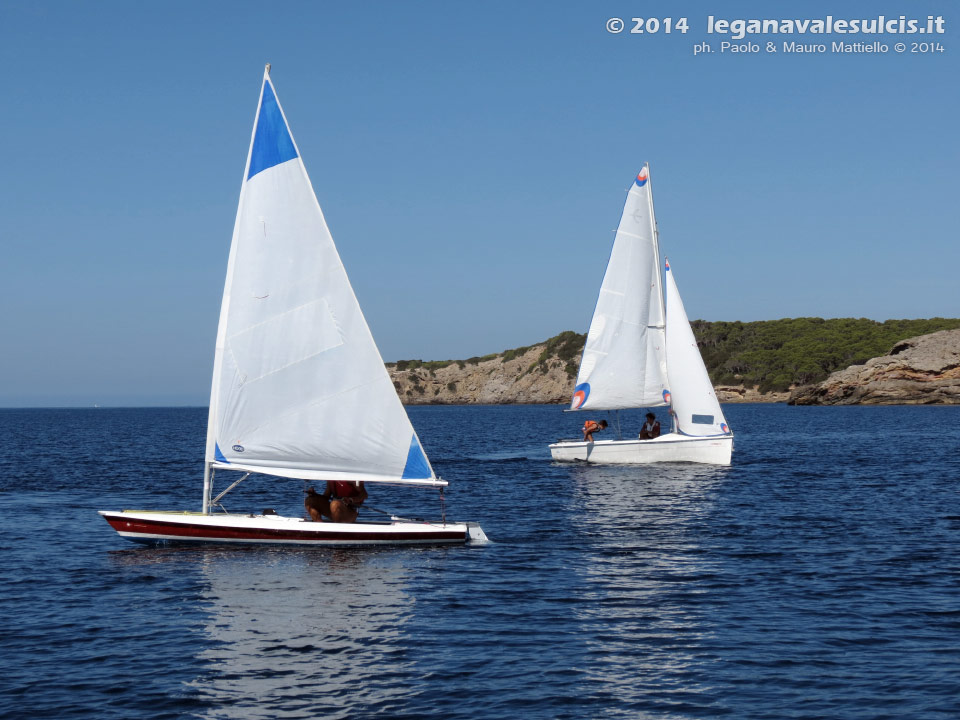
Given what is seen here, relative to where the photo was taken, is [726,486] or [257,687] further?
[726,486]

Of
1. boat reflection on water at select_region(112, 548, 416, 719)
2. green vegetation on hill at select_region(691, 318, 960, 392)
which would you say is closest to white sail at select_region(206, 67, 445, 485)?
boat reflection on water at select_region(112, 548, 416, 719)

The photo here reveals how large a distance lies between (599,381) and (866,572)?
26862 mm

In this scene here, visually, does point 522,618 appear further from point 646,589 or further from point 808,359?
point 808,359

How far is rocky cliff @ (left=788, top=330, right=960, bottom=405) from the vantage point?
14200cm

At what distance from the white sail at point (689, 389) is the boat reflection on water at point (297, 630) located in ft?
81.9

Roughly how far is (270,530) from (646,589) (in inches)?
360

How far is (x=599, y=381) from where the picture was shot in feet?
158

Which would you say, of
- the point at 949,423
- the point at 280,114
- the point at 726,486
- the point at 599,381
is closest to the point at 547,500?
the point at 726,486

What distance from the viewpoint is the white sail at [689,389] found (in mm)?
45438

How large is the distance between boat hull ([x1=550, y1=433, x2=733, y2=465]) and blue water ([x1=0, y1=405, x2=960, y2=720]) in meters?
10.1

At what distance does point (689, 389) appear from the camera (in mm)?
45531

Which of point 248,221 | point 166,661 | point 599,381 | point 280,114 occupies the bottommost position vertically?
point 166,661

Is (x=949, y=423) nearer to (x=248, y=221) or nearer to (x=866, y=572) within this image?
(x=866, y=572)

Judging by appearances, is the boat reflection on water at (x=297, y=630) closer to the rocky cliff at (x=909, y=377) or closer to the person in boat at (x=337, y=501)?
the person in boat at (x=337, y=501)
